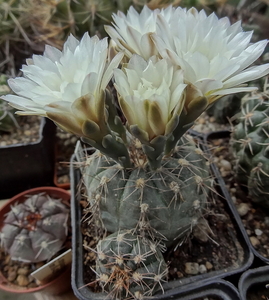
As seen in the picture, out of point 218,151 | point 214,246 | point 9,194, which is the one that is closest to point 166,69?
point 214,246

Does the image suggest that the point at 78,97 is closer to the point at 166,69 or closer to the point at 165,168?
the point at 166,69

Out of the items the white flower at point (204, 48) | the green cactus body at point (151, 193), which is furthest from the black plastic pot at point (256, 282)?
the white flower at point (204, 48)

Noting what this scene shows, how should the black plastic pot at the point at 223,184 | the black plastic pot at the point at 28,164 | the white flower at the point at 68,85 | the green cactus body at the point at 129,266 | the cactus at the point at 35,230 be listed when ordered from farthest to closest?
1. the black plastic pot at the point at 28,164
2. the cactus at the point at 35,230
3. the black plastic pot at the point at 223,184
4. the green cactus body at the point at 129,266
5. the white flower at the point at 68,85

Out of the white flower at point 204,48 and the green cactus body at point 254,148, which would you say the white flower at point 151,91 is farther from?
the green cactus body at point 254,148

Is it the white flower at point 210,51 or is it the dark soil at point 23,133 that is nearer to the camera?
the white flower at point 210,51

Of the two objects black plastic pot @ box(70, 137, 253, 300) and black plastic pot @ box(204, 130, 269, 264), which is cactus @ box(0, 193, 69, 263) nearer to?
black plastic pot @ box(70, 137, 253, 300)

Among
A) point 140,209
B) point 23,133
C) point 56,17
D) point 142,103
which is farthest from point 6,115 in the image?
point 142,103
